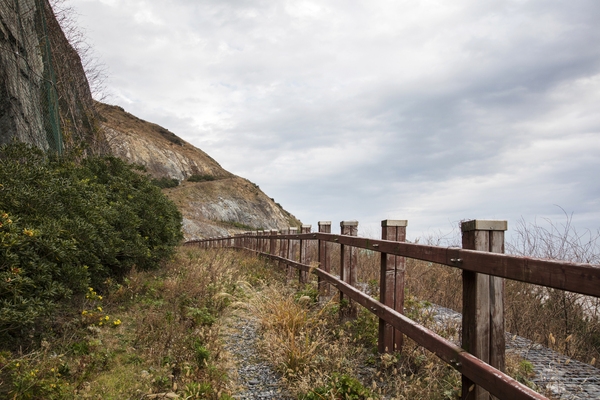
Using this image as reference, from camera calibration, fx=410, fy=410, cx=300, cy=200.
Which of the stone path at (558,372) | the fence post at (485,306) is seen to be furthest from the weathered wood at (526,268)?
the stone path at (558,372)

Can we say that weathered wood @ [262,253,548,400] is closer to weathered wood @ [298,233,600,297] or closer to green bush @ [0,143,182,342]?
weathered wood @ [298,233,600,297]

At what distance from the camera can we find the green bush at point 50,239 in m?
3.97

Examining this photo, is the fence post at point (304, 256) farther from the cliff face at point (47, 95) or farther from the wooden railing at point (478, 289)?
the cliff face at point (47, 95)

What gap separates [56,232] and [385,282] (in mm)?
3693

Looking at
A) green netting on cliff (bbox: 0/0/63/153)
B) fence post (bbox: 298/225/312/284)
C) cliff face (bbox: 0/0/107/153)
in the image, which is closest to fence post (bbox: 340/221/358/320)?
fence post (bbox: 298/225/312/284)

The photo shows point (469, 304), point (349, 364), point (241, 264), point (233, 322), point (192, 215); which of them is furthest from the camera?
point (192, 215)

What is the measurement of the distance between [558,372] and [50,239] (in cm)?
542

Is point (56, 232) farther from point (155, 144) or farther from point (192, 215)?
point (155, 144)

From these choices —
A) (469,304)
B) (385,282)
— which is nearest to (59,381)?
(385,282)

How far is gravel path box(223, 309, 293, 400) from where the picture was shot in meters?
3.83

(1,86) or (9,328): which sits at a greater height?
(1,86)

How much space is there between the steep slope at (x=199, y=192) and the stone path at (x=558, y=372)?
31122 mm

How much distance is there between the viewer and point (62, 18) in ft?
50.9

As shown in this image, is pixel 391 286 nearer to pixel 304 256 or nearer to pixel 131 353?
pixel 131 353
